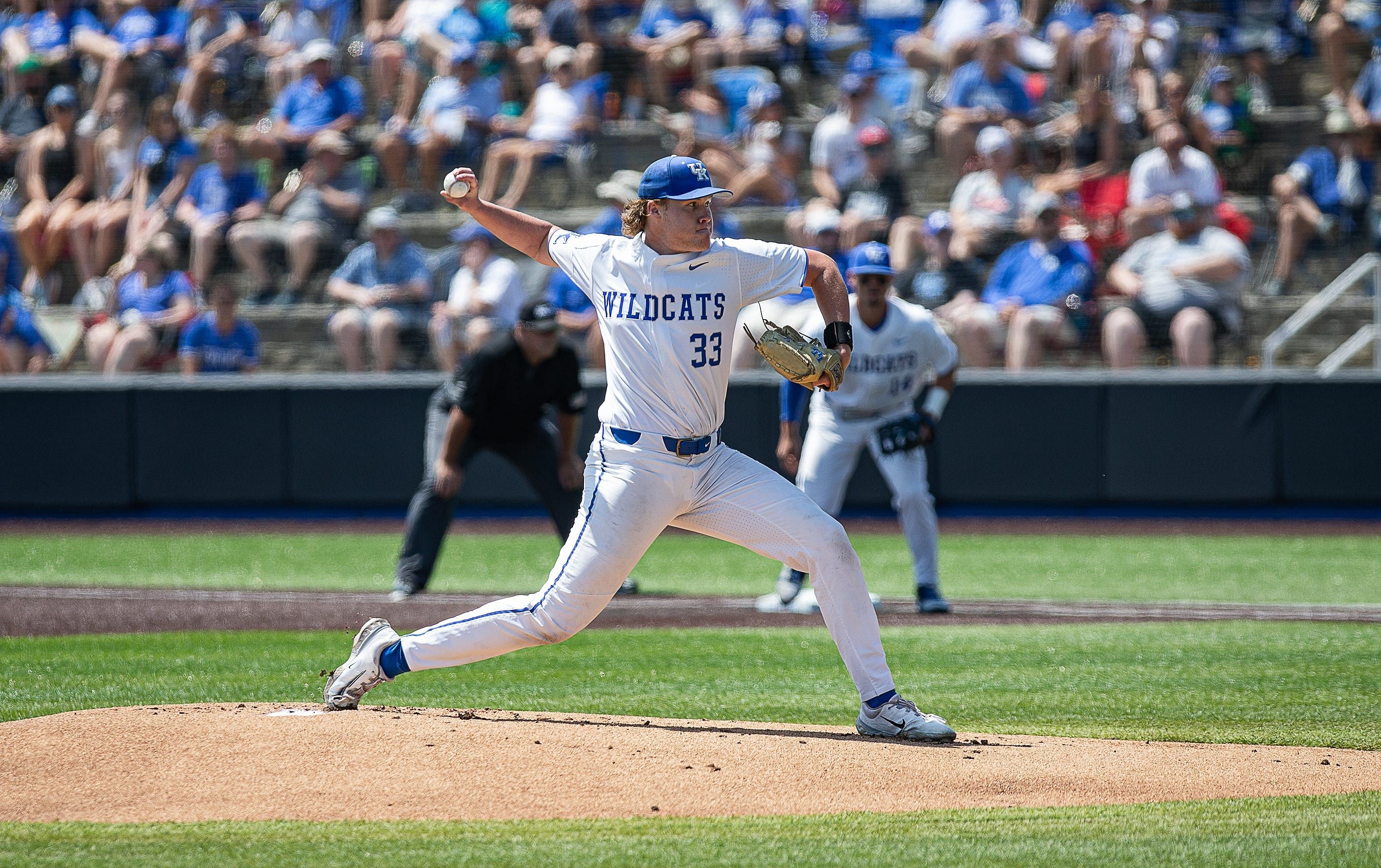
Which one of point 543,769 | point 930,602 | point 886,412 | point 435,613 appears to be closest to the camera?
point 543,769

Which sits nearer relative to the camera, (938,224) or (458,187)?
(458,187)

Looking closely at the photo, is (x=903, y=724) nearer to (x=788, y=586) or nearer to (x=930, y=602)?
(x=930, y=602)

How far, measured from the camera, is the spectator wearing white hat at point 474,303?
1449 centimetres

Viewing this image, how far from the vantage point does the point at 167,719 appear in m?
5.05

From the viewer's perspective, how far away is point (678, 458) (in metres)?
5.04

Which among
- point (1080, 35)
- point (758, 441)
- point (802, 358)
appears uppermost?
point (1080, 35)

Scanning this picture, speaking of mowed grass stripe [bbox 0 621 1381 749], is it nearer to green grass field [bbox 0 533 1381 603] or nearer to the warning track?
the warning track

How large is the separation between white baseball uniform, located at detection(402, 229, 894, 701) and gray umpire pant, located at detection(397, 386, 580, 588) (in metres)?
4.40

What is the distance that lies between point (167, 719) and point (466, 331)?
31.7 feet

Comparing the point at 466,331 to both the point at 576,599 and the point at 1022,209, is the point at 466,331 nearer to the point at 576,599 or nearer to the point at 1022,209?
the point at 1022,209

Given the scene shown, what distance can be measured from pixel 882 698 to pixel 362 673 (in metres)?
1.74

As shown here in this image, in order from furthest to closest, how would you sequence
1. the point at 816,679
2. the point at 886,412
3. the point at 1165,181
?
the point at 1165,181
the point at 886,412
the point at 816,679

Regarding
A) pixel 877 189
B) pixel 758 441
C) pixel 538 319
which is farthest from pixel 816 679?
pixel 877 189

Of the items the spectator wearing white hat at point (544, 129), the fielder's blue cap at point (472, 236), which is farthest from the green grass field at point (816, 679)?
the spectator wearing white hat at point (544, 129)
